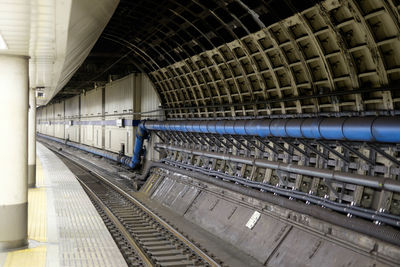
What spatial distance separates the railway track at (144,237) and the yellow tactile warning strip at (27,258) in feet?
10.7

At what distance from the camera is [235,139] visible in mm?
15859

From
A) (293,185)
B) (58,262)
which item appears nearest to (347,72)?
(293,185)

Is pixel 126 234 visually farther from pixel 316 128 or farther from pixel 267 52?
pixel 267 52

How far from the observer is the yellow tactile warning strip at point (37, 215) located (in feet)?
28.3

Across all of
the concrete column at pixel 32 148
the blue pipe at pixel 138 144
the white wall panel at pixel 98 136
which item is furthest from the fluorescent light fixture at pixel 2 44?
the white wall panel at pixel 98 136

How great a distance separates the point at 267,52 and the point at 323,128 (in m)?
3.86

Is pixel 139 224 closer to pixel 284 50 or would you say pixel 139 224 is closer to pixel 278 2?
pixel 284 50

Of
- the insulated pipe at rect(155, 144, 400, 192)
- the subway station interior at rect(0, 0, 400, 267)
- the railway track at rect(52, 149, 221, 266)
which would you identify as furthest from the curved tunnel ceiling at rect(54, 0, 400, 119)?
the railway track at rect(52, 149, 221, 266)

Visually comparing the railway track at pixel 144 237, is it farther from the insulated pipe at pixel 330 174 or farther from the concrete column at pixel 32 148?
the insulated pipe at pixel 330 174

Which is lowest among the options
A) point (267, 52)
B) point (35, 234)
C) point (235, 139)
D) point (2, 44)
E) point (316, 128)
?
point (35, 234)

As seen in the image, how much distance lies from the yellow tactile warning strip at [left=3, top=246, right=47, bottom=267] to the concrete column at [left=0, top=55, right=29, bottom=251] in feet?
1.03

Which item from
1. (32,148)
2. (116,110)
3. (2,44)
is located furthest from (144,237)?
(116,110)

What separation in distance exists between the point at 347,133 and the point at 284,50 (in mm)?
3980

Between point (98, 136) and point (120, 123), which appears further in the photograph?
point (98, 136)
